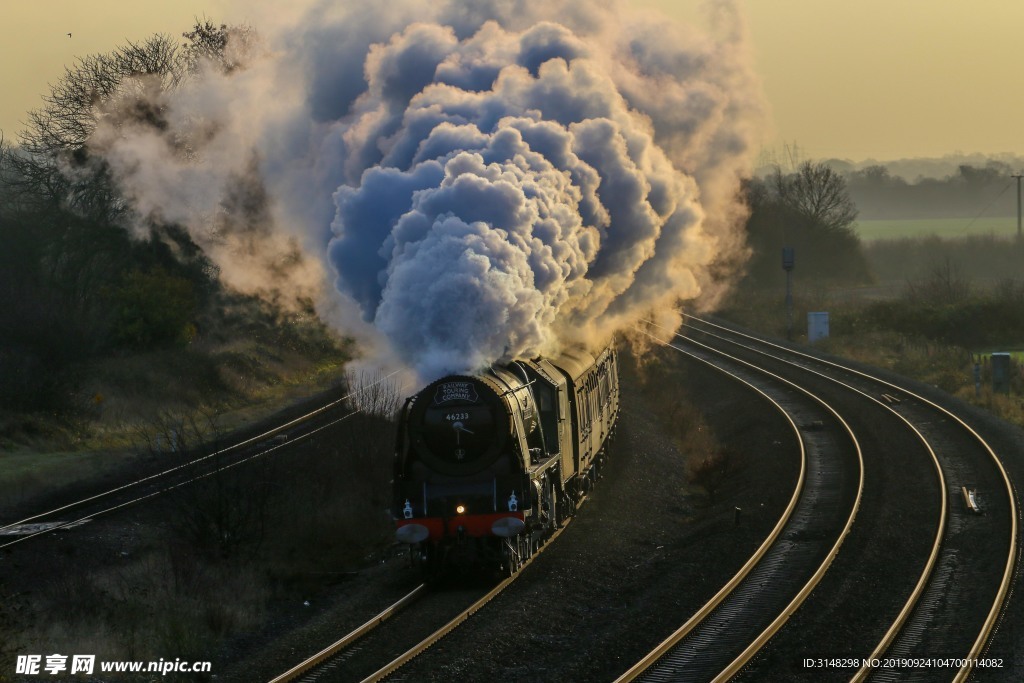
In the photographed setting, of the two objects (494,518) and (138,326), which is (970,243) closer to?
(138,326)

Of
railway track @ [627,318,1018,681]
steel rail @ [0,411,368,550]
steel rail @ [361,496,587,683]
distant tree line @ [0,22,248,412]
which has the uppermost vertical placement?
distant tree line @ [0,22,248,412]

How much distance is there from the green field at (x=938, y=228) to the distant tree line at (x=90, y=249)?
360ft

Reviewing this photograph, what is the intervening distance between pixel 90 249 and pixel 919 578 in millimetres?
36796

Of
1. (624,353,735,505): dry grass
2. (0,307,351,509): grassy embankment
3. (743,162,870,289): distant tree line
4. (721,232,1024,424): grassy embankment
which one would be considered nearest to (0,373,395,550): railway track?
(0,307,351,509): grassy embankment

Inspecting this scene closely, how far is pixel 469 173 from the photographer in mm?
19234

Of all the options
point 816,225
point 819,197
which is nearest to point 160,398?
point 816,225

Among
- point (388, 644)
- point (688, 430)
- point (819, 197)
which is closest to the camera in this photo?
point (388, 644)

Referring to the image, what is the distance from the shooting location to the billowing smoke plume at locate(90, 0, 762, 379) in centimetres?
1827

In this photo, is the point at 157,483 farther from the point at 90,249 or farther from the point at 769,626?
the point at 90,249

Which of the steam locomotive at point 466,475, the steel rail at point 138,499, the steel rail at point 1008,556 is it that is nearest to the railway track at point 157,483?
the steel rail at point 138,499

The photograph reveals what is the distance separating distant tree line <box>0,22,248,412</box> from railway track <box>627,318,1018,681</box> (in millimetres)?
23916

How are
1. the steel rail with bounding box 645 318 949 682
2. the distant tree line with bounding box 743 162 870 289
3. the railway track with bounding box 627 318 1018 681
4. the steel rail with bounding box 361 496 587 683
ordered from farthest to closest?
the distant tree line with bounding box 743 162 870 289
the steel rail with bounding box 645 318 949 682
the railway track with bounding box 627 318 1018 681
the steel rail with bounding box 361 496 587 683

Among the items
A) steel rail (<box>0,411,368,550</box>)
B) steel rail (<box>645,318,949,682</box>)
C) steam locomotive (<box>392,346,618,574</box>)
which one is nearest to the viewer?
steel rail (<box>645,318,949,682</box>)

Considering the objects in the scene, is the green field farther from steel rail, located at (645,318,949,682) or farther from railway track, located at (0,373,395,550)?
railway track, located at (0,373,395,550)
